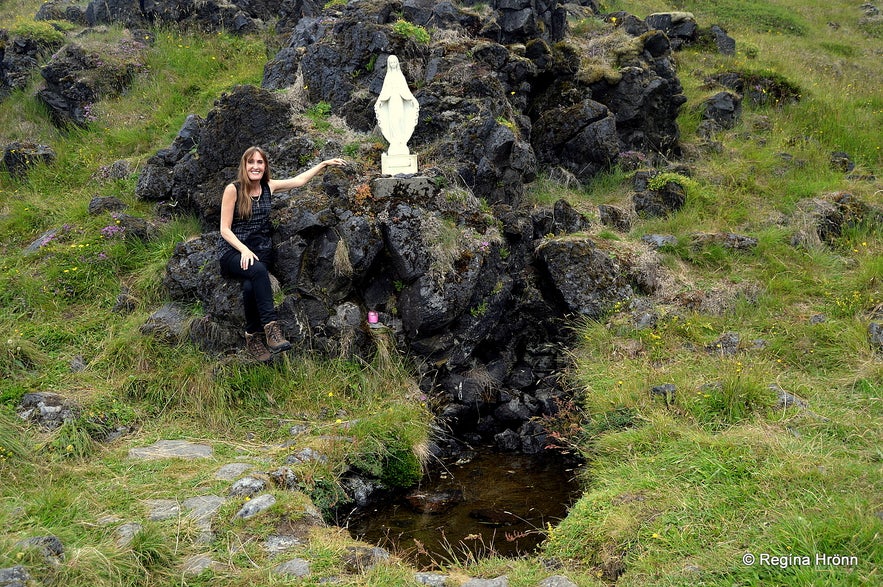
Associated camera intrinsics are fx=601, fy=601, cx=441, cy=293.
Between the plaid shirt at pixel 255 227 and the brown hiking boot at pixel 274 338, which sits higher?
the plaid shirt at pixel 255 227

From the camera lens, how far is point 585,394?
7.15 meters

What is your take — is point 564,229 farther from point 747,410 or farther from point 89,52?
point 89,52

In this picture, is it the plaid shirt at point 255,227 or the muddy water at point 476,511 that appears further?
the plaid shirt at point 255,227

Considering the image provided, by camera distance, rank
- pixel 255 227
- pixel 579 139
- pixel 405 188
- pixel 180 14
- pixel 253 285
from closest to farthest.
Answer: pixel 253 285, pixel 255 227, pixel 405 188, pixel 579 139, pixel 180 14

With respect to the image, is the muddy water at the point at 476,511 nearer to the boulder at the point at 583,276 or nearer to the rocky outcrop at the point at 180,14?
the boulder at the point at 583,276

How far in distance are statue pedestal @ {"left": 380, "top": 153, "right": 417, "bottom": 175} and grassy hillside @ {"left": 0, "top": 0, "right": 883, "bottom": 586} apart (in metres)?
2.71

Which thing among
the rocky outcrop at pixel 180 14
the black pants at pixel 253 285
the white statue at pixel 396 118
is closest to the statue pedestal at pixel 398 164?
the white statue at pixel 396 118

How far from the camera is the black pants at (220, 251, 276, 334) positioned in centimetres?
Result: 656

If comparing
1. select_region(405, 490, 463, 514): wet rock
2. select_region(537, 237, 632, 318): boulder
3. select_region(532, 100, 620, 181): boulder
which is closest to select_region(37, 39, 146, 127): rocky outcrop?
select_region(532, 100, 620, 181): boulder

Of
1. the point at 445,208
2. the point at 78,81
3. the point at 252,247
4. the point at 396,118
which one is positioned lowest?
the point at 252,247

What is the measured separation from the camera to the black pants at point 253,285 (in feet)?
21.5

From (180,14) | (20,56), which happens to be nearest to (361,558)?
(180,14)

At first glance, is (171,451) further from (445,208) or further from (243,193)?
(445,208)

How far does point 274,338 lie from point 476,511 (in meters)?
2.87
